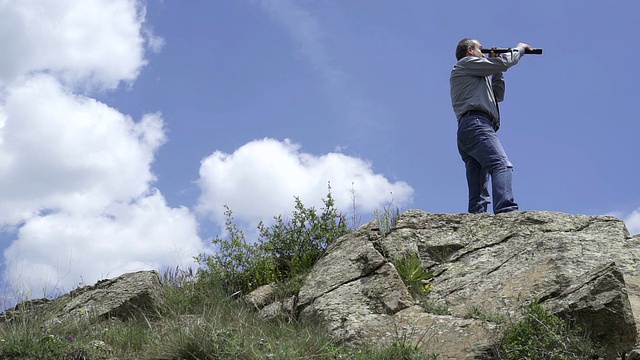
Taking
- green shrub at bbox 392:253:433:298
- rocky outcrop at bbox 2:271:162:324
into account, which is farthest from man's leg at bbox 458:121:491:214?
rocky outcrop at bbox 2:271:162:324

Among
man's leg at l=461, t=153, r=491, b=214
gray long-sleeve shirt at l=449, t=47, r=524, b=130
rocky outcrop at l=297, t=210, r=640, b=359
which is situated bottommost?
rocky outcrop at l=297, t=210, r=640, b=359

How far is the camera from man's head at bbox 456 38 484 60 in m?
10.2

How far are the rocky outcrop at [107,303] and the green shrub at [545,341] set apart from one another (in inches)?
182

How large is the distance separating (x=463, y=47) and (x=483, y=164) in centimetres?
196

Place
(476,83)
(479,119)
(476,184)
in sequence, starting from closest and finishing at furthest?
(479,119)
(476,83)
(476,184)

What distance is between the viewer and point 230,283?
9414mm

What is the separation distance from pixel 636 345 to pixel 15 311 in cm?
750

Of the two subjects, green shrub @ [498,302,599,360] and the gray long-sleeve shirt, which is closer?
green shrub @ [498,302,599,360]

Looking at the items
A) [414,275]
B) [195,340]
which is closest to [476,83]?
[414,275]

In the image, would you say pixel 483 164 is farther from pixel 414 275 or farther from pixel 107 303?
pixel 107 303

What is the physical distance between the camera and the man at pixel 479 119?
923 centimetres

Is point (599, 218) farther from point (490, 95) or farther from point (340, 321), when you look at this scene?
point (340, 321)

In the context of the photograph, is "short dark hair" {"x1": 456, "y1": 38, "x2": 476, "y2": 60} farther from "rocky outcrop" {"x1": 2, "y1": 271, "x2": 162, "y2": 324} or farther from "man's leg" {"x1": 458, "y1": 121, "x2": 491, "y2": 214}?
"rocky outcrop" {"x1": 2, "y1": 271, "x2": 162, "y2": 324}

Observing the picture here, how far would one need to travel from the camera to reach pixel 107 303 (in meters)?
9.27
